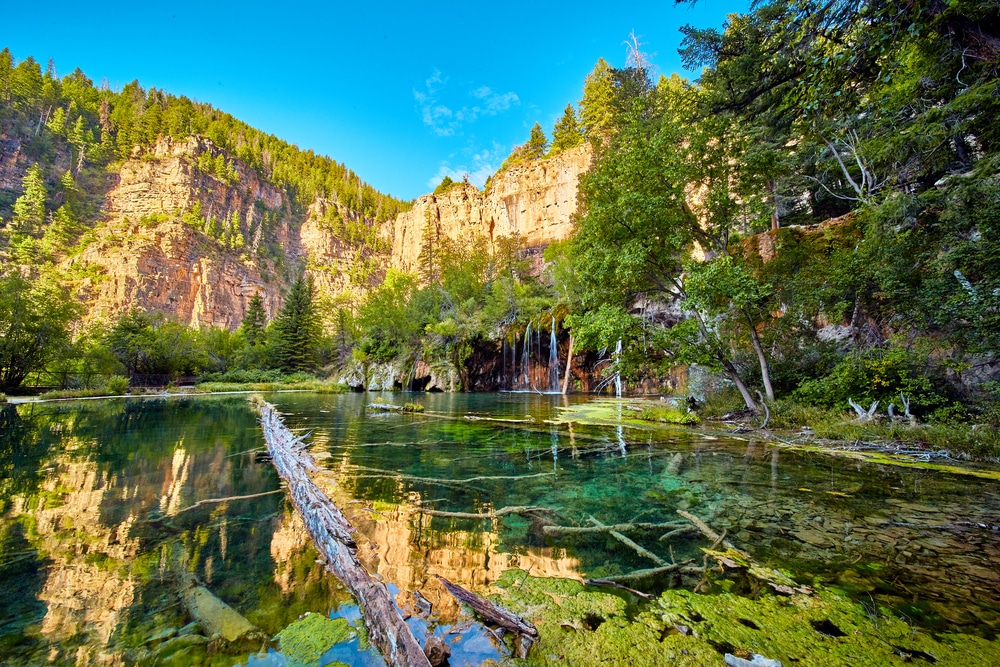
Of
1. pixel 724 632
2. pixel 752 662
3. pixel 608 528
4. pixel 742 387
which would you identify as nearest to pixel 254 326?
pixel 742 387

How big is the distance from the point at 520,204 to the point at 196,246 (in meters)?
55.6

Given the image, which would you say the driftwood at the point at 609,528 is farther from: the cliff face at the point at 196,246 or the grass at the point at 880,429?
the cliff face at the point at 196,246

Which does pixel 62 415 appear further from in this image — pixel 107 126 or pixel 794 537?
pixel 107 126

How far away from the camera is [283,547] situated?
3.24m

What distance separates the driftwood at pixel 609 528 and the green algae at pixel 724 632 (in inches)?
40.9

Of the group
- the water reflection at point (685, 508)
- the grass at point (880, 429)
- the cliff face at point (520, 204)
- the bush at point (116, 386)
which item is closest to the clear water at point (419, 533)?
the water reflection at point (685, 508)

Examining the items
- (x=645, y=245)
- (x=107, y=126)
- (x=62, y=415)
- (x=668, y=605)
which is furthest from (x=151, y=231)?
(x=668, y=605)

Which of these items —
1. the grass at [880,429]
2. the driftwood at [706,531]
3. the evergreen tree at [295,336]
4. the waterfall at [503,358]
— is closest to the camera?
the driftwood at [706,531]

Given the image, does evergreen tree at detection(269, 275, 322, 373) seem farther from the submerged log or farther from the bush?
the submerged log

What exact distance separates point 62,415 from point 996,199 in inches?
965

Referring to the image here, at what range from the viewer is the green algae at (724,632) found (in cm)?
184

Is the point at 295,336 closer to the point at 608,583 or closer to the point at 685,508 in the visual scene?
the point at 685,508

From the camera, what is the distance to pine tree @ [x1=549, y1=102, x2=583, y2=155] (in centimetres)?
5354

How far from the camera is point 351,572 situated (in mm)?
2527
